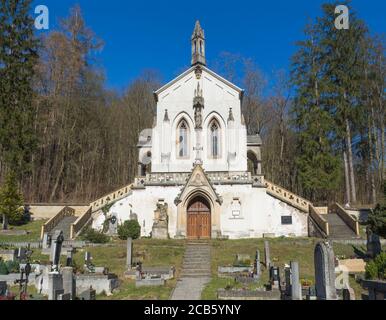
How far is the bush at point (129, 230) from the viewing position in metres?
30.5

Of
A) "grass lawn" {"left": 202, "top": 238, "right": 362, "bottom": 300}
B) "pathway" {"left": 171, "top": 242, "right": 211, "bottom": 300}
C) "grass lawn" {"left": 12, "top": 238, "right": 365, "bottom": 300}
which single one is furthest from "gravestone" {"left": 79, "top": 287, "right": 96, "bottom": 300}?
"grass lawn" {"left": 202, "top": 238, "right": 362, "bottom": 300}

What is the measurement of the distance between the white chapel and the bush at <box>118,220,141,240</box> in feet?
3.71

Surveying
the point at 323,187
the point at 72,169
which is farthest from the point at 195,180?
the point at 72,169

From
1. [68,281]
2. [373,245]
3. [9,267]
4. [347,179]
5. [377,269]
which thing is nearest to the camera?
[68,281]

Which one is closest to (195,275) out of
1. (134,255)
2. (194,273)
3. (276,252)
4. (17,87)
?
(194,273)

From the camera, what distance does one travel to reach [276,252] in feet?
81.2

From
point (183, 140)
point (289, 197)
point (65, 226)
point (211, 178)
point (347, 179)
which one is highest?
point (183, 140)

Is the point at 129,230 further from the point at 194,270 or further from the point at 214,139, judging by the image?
the point at 214,139

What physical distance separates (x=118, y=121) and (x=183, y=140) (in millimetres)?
16970

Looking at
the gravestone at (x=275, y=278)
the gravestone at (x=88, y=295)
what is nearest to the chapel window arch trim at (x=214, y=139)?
the gravestone at (x=275, y=278)

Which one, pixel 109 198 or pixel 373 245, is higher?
pixel 109 198

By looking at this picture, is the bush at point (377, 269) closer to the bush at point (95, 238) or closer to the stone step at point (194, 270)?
the stone step at point (194, 270)

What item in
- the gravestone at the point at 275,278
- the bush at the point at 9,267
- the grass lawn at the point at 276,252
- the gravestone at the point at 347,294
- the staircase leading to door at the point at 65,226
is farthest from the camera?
the staircase leading to door at the point at 65,226

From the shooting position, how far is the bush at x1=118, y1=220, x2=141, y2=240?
30531 millimetres
